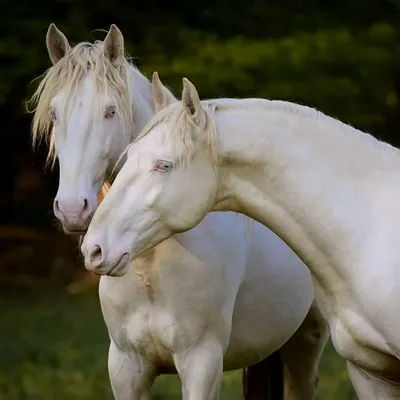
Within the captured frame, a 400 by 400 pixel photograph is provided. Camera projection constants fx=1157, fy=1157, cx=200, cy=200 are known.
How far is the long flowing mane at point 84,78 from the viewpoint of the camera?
429 centimetres

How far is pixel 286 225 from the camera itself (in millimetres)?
3797

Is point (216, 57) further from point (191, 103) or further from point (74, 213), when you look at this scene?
point (191, 103)

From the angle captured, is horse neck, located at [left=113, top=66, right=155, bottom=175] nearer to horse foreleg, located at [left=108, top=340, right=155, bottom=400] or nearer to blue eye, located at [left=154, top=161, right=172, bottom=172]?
blue eye, located at [left=154, top=161, right=172, bottom=172]

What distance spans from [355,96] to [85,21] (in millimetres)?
2403

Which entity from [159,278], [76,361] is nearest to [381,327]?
[159,278]

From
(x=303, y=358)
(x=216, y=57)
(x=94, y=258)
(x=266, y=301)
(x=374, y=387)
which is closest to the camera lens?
(x=94, y=258)

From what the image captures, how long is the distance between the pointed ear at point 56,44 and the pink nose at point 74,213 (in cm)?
71

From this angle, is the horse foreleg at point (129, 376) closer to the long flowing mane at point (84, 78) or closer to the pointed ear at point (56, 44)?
the long flowing mane at point (84, 78)

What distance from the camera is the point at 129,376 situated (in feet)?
14.6

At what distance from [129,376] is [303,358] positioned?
143 centimetres

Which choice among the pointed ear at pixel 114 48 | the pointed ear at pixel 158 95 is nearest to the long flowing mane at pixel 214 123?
the pointed ear at pixel 158 95

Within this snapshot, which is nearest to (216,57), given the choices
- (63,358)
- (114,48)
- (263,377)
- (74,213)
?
(63,358)

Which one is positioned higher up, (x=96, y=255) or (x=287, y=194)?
(x=287, y=194)

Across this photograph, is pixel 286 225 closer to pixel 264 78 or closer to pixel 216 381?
pixel 216 381
